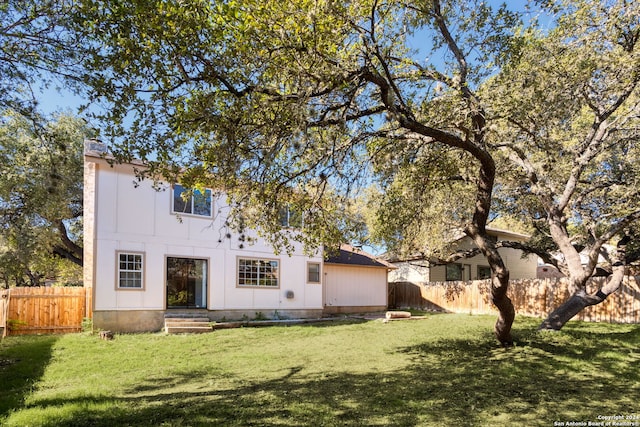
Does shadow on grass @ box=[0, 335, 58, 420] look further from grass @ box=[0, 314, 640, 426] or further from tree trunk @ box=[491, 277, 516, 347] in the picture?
tree trunk @ box=[491, 277, 516, 347]

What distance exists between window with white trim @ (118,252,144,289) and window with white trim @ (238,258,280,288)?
347 cm

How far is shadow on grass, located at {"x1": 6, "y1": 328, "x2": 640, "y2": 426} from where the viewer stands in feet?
14.6

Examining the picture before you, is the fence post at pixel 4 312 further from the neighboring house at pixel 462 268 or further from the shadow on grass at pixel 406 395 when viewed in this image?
the neighboring house at pixel 462 268

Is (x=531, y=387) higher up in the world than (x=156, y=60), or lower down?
lower down

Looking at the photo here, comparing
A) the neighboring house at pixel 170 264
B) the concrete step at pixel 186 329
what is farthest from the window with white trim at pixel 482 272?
the concrete step at pixel 186 329

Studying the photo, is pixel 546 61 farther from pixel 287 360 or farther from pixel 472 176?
pixel 287 360

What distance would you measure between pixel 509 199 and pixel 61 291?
14.9 meters

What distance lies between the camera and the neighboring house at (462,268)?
76.8 feet

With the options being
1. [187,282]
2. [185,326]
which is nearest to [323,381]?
[185,326]

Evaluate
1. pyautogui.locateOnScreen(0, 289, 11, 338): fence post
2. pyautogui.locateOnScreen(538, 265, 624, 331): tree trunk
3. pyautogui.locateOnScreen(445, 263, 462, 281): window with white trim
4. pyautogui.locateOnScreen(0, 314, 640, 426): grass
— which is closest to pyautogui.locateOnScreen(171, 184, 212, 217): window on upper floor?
pyautogui.locateOnScreen(0, 314, 640, 426): grass

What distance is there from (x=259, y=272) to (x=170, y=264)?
128 inches

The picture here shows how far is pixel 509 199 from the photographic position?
12.4 m

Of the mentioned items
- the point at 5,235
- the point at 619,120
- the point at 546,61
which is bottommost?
the point at 5,235

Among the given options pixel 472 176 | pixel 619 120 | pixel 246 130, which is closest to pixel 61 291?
pixel 246 130
